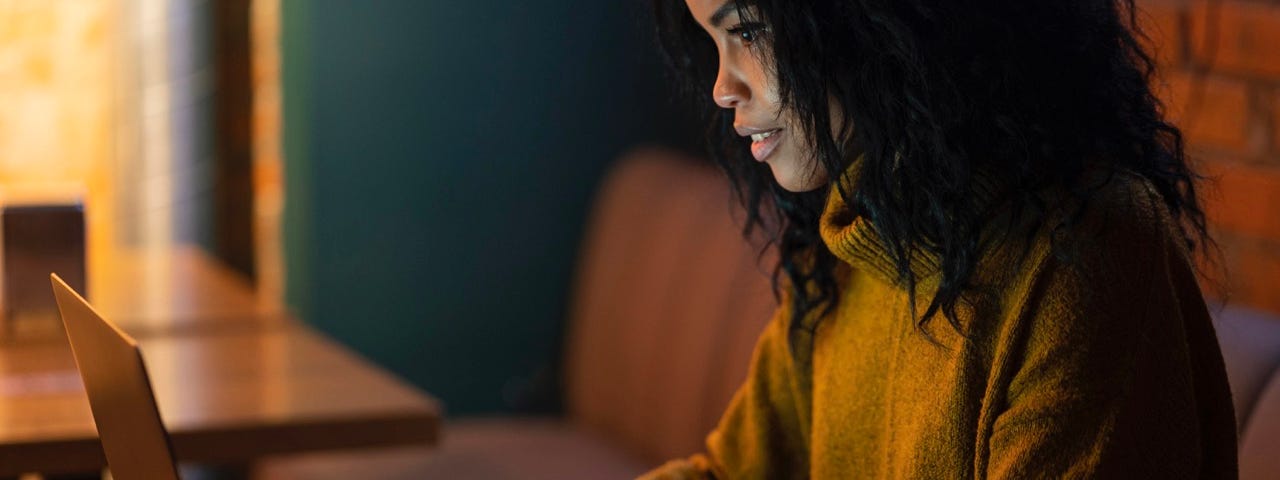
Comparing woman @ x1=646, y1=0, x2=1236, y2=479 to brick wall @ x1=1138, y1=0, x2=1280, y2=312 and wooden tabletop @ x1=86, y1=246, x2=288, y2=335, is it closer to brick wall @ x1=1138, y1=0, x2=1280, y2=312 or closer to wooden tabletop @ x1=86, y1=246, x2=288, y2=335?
brick wall @ x1=1138, y1=0, x2=1280, y2=312

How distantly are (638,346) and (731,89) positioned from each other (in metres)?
1.44

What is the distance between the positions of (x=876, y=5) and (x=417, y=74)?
6.00 ft

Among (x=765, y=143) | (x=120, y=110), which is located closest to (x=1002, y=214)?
(x=765, y=143)

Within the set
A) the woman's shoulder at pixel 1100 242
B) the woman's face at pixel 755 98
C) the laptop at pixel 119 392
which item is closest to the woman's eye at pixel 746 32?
the woman's face at pixel 755 98

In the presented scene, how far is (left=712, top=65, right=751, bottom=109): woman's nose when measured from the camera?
48.9 inches

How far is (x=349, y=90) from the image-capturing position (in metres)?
2.84

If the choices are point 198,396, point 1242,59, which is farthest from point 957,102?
point 198,396

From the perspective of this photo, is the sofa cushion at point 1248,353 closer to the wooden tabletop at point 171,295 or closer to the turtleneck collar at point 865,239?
the turtleneck collar at point 865,239

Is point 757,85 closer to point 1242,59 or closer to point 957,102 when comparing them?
point 957,102

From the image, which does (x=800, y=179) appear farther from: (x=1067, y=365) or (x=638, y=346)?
(x=638, y=346)

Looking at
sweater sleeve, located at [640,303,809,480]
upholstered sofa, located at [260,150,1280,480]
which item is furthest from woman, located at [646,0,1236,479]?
upholstered sofa, located at [260,150,1280,480]

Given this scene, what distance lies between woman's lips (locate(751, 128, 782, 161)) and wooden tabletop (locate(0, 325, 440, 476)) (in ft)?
2.45

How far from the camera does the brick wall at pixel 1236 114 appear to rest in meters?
1.84

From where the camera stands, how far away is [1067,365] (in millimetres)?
1068
